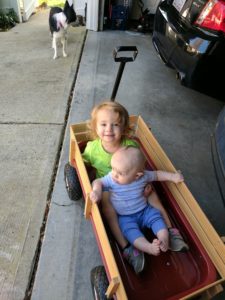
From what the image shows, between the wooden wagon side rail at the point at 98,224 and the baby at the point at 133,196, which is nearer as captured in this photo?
the wooden wagon side rail at the point at 98,224

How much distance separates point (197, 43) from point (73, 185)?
167 centimetres

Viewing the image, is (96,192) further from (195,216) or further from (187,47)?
(187,47)

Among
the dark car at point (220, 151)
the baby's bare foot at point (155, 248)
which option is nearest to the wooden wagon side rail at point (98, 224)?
the baby's bare foot at point (155, 248)

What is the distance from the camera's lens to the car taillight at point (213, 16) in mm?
2424

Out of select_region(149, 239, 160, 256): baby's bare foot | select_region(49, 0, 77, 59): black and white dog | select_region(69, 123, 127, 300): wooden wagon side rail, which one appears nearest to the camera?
select_region(69, 123, 127, 300): wooden wagon side rail

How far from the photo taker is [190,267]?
1.66 meters

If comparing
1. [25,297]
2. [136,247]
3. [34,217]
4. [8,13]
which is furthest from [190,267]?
[8,13]

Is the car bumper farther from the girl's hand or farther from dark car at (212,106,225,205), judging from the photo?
the girl's hand

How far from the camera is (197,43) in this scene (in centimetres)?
250

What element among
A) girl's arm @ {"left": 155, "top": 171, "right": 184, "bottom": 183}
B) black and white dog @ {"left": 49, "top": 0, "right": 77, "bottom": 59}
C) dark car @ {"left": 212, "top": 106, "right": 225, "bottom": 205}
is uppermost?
dark car @ {"left": 212, "top": 106, "right": 225, "bottom": 205}

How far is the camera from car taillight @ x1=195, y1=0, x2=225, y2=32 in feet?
7.95

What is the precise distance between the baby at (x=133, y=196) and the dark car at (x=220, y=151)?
0.75 ft

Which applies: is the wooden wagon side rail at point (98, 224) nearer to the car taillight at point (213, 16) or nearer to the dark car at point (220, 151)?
the dark car at point (220, 151)

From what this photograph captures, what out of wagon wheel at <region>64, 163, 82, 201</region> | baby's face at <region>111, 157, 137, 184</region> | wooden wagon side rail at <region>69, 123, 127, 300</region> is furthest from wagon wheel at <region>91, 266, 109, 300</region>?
wagon wheel at <region>64, 163, 82, 201</region>
